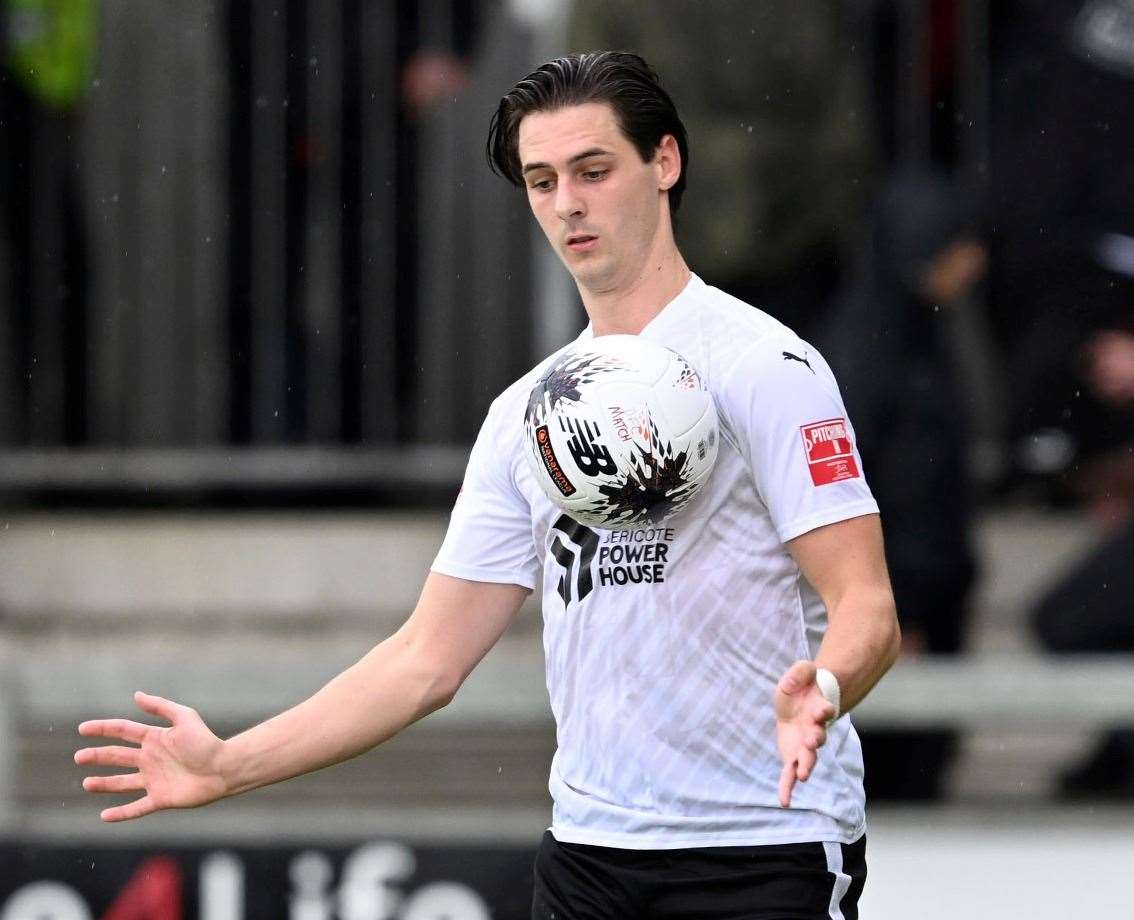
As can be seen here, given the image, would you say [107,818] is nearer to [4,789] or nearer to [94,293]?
[4,789]

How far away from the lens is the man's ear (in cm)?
403

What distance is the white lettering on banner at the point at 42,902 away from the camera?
6402mm

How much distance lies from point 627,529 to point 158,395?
501cm

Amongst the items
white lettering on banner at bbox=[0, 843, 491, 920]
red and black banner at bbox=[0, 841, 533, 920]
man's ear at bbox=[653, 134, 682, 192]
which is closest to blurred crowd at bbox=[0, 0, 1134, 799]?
red and black banner at bbox=[0, 841, 533, 920]

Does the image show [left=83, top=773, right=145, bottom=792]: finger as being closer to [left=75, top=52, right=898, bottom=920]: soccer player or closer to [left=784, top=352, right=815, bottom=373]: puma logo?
[left=75, top=52, right=898, bottom=920]: soccer player

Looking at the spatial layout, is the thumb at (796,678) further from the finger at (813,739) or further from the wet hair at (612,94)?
the wet hair at (612,94)

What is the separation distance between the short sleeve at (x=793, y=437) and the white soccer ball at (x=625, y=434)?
6 centimetres

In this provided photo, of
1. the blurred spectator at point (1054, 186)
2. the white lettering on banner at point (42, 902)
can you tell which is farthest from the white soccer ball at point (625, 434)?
the blurred spectator at point (1054, 186)

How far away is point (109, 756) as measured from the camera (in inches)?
158

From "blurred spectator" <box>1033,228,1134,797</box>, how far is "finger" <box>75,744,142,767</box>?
4.01 meters

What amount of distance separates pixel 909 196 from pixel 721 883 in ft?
13.3

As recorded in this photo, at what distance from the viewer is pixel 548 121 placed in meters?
3.96

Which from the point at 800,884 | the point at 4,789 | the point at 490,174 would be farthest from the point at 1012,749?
the point at 800,884

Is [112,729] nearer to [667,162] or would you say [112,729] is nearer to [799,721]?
[799,721]
